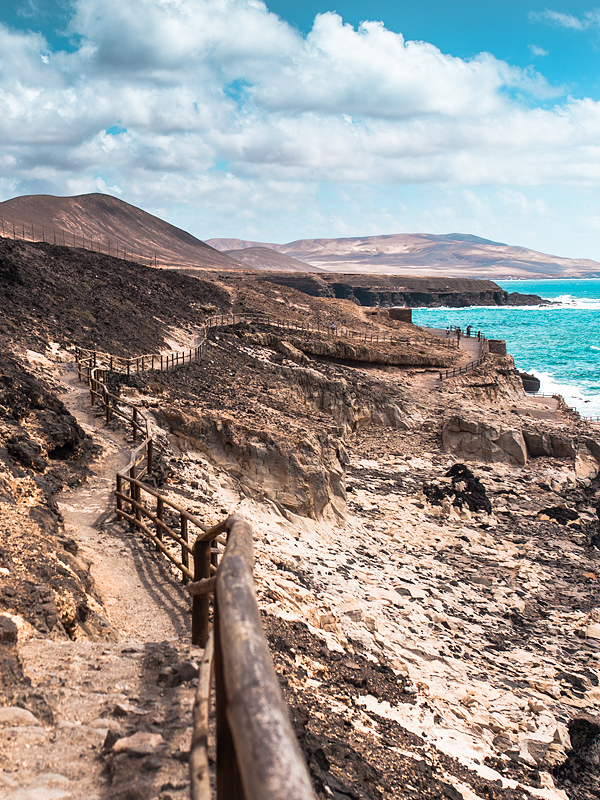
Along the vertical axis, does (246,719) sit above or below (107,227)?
below

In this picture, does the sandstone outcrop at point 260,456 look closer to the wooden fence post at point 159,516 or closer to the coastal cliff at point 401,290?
the wooden fence post at point 159,516

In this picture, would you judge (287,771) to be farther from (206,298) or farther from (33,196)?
(33,196)

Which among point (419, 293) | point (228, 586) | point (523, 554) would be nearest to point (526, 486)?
point (523, 554)

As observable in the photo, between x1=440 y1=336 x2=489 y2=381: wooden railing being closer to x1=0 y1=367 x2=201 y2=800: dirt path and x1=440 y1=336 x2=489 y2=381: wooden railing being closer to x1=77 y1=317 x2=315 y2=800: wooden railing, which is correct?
x1=0 y1=367 x2=201 y2=800: dirt path

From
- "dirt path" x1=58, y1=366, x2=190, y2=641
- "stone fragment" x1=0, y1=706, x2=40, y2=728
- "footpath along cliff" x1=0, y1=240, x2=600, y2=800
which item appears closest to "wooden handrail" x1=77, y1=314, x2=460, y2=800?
"footpath along cliff" x1=0, y1=240, x2=600, y2=800

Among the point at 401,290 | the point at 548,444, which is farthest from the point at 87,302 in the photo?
the point at 401,290

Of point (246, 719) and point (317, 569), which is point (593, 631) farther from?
point (246, 719)
